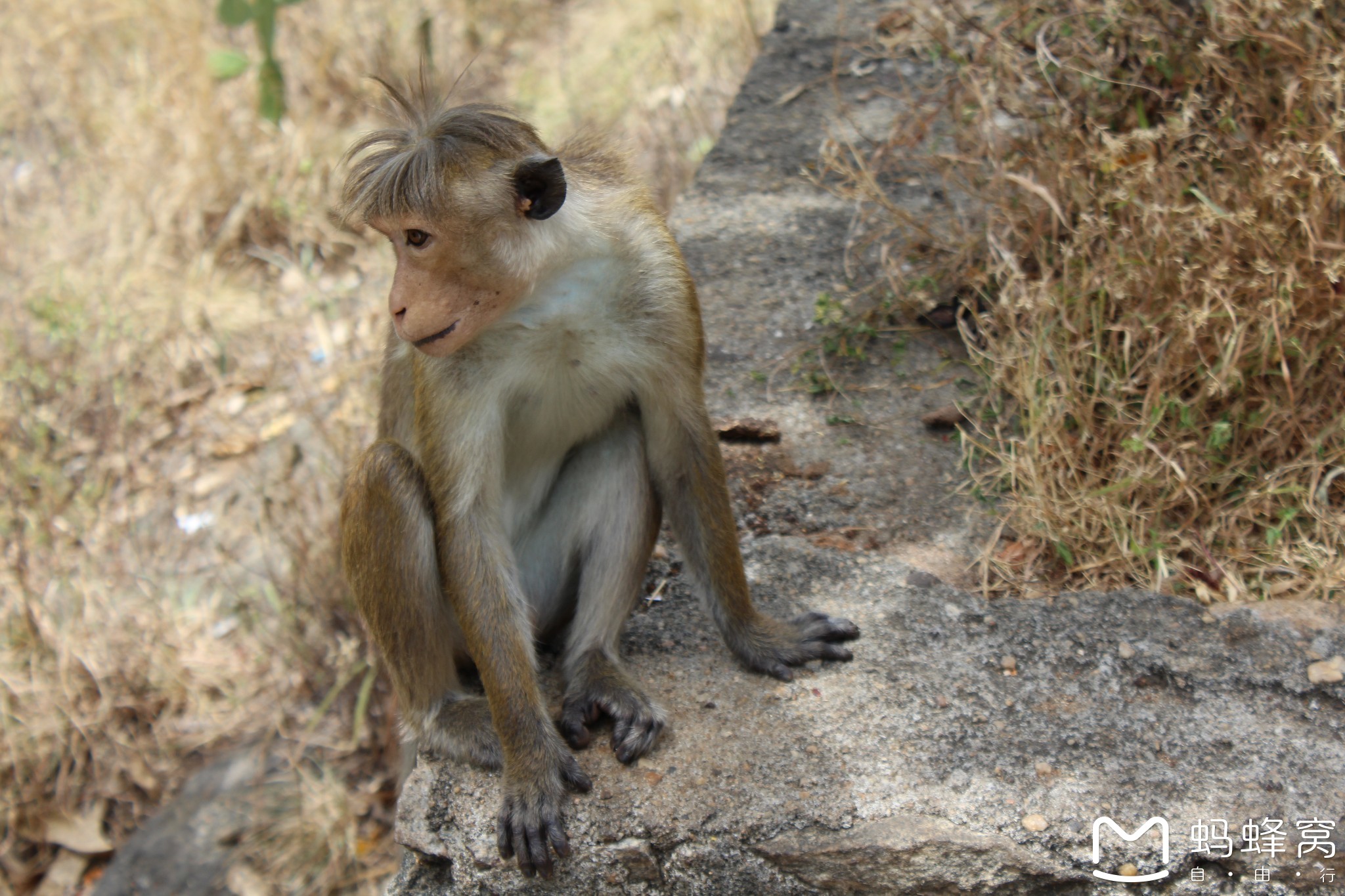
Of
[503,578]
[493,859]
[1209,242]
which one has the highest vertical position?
[1209,242]

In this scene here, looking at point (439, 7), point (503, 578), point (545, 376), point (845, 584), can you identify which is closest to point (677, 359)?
point (545, 376)

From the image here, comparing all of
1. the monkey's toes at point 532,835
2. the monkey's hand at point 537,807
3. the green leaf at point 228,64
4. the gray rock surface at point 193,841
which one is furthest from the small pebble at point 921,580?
the green leaf at point 228,64

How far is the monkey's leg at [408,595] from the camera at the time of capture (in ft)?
10.3

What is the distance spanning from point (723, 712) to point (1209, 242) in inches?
82.7

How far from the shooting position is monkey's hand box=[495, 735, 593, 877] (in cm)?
296

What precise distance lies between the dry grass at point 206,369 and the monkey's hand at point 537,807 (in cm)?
179

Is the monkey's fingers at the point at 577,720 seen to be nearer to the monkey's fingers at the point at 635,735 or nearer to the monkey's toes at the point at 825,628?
the monkey's fingers at the point at 635,735

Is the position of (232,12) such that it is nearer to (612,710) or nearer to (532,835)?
(612,710)

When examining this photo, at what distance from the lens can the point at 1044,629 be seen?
3.39 meters

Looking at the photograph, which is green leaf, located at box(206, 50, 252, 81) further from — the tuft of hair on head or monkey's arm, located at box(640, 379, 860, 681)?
monkey's arm, located at box(640, 379, 860, 681)

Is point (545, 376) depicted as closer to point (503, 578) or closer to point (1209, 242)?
point (503, 578)

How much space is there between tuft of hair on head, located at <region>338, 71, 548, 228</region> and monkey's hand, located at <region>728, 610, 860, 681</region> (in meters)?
1.48

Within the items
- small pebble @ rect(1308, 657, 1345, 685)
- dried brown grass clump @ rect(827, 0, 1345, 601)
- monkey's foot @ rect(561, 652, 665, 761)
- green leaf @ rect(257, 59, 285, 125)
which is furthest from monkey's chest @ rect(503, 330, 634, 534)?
green leaf @ rect(257, 59, 285, 125)

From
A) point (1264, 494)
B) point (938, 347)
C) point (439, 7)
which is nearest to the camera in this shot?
point (1264, 494)
